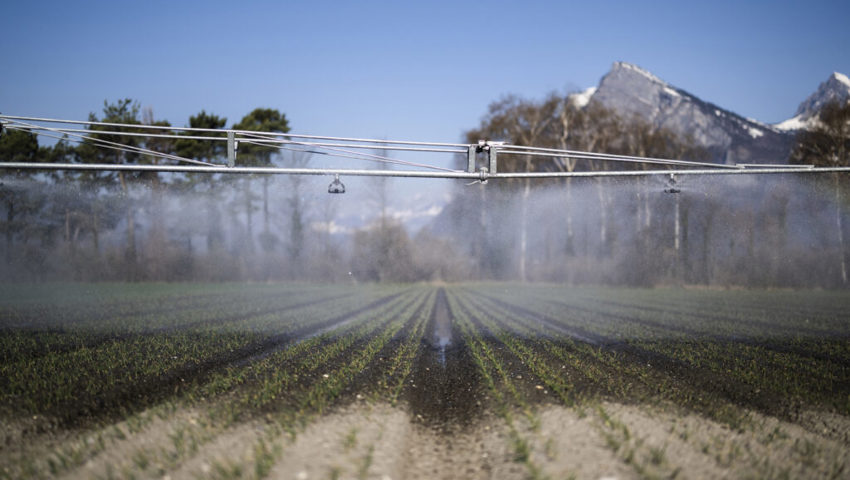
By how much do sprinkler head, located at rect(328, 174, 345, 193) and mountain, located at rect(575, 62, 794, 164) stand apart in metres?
32.5

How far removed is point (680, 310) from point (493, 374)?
1495cm

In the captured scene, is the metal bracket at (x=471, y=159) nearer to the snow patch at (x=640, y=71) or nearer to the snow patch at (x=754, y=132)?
the snow patch at (x=754, y=132)

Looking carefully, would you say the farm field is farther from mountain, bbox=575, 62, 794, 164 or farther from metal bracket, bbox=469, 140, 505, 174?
mountain, bbox=575, 62, 794, 164

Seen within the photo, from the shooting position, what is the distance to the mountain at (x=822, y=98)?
26672mm

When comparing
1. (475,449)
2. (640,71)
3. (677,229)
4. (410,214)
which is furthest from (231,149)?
(640,71)

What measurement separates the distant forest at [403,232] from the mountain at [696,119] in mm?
19410

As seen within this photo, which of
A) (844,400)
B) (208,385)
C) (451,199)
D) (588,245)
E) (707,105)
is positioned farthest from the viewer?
(707,105)

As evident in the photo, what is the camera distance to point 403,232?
1720cm

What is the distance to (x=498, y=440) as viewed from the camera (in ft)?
18.1

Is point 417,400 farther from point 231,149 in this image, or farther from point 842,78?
point 842,78

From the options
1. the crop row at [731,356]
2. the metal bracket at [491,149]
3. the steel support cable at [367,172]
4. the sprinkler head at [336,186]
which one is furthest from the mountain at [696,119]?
the sprinkler head at [336,186]

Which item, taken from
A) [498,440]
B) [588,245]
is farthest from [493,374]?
[588,245]

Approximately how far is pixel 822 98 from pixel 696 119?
33102 mm

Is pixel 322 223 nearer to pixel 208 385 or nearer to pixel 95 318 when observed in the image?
pixel 95 318
